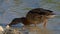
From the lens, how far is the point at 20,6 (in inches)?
404

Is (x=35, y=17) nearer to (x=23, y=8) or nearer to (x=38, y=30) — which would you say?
(x=38, y=30)

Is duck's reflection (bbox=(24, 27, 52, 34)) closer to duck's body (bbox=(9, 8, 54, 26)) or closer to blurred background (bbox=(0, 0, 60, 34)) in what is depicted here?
blurred background (bbox=(0, 0, 60, 34))

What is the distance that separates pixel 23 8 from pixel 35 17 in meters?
1.60

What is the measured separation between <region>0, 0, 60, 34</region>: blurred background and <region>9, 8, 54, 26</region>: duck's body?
0.24 meters

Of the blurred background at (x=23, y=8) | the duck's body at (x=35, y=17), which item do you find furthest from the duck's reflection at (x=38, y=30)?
the duck's body at (x=35, y=17)

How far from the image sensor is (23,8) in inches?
386

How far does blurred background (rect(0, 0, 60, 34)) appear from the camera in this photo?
27.2ft

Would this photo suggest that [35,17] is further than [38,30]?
Yes

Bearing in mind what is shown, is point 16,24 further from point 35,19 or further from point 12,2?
point 12,2

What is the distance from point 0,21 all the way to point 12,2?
265 cm

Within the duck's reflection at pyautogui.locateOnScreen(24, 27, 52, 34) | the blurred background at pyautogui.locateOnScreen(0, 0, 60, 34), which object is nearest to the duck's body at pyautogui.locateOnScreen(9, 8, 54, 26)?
the blurred background at pyautogui.locateOnScreen(0, 0, 60, 34)

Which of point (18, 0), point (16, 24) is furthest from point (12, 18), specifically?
point (18, 0)

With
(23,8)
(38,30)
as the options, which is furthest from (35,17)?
(23,8)

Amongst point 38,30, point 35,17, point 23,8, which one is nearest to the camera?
point 38,30
